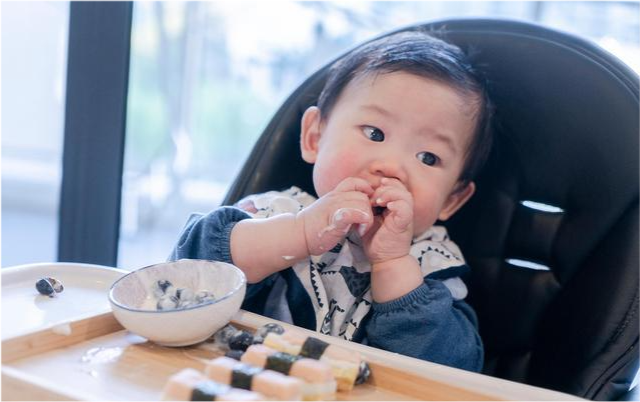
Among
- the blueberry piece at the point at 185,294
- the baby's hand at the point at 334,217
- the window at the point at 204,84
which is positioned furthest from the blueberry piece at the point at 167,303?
the window at the point at 204,84

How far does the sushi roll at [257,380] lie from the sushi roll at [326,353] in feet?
0.21

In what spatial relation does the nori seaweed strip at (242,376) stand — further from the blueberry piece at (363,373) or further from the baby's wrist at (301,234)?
the baby's wrist at (301,234)

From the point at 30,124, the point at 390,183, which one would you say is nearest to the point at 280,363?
the point at 390,183

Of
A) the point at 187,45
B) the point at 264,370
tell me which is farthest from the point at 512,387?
the point at 187,45

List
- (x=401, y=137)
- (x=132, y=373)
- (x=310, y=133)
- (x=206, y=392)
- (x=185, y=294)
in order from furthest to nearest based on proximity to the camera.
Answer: (x=310, y=133) → (x=401, y=137) → (x=185, y=294) → (x=132, y=373) → (x=206, y=392)

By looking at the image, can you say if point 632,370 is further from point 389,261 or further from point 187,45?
point 187,45

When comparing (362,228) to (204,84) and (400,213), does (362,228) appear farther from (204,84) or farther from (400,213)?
(204,84)

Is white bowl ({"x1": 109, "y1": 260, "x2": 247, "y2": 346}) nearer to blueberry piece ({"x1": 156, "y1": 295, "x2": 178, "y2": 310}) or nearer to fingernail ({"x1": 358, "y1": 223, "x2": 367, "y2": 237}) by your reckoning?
blueberry piece ({"x1": 156, "y1": 295, "x2": 178, "y2": 310})

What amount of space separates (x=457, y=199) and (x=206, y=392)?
709 millimetres

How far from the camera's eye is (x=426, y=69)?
1.06 meters

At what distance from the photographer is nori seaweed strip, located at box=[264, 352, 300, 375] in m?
0.64

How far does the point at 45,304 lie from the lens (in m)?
0.89

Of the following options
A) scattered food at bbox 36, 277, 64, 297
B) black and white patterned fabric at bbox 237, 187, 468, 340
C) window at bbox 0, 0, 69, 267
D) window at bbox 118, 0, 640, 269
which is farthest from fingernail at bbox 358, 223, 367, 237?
window at bbox 118, 0, 640, 269

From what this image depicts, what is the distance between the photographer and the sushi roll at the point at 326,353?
26.2 inches
